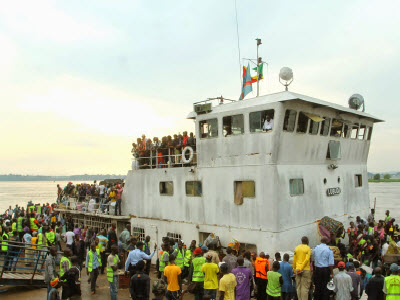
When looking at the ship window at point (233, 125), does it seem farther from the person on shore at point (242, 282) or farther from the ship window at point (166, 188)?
the person on shore at point (242, 282)

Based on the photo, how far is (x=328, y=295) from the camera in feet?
29.1

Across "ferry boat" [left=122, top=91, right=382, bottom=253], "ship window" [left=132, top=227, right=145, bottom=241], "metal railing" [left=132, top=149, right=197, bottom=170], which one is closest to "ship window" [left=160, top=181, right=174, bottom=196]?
"ferry boat" [left=122, top=91, right=382, bottom=253]

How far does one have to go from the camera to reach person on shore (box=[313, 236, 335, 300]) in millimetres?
8844

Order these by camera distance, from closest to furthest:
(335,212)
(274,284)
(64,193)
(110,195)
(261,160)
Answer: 1. (274,284)
2. (261,160)
3. (335,212)
4. (110,195)
5. (64,193)

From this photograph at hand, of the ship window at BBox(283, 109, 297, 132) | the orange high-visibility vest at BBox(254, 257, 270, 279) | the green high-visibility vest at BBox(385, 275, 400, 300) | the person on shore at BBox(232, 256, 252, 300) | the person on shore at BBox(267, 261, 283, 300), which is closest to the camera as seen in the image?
the green high-visibility vest at BBox(385, 275, 400, 300)

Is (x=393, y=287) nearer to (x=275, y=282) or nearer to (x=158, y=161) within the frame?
(x=275, y=282)

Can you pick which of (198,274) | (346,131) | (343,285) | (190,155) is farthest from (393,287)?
(346,131)

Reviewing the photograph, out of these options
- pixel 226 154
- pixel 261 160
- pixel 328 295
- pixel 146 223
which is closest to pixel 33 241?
pixel 146 223

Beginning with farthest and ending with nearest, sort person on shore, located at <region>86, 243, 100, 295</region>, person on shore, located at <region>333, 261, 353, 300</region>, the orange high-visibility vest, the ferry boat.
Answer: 1. the ferry boat
2. person on shore, located at <region>86, 243, 100, 295</region>
3. the orange high-visibility vest
4. person on shore, located at <region>333, 261, 353, 300</region>

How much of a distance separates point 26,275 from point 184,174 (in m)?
6.92

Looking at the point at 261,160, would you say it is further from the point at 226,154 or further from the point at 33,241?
the point at 33,241

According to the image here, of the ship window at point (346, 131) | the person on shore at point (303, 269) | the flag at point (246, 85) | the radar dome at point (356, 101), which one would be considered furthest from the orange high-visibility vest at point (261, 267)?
the radar dome at point (356, 101)

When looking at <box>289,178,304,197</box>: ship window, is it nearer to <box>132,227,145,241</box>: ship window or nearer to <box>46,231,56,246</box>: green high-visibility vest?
<box>132,227,145,241</box>: ship window

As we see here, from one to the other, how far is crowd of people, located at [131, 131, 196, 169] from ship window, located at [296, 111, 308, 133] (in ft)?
15.0
